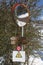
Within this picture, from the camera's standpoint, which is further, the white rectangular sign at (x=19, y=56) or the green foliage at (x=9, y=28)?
the green foliage at (x=9, y=28)

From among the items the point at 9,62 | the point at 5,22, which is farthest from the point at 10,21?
the point at 9,62

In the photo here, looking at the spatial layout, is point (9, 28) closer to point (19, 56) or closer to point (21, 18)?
point (21, 18)

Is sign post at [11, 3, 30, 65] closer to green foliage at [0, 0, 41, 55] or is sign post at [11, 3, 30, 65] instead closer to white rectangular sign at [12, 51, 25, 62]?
white rectangular sign at [12, 51, 25, 62]

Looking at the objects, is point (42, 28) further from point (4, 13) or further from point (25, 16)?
point (25, 16)

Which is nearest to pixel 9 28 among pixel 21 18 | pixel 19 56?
pixel 21 18

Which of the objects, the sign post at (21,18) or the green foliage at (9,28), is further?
the green foliage at (9,28)

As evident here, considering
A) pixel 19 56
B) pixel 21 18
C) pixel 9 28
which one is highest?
pixel 21 18

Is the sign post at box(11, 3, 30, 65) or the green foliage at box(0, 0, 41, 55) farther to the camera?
the green foliage at box(0, 0, 41, 55)

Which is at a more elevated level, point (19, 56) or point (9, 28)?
point (19, 56)

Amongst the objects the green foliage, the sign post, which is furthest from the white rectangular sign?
the green foliage

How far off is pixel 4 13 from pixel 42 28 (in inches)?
101

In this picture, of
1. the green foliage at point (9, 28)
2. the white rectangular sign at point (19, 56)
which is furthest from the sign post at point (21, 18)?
the green foliage at point (9, 28)

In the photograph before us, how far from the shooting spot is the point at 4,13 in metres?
11.1

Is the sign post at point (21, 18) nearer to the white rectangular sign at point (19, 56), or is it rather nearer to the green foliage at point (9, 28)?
the white rectangular sign at point (19, 56)
